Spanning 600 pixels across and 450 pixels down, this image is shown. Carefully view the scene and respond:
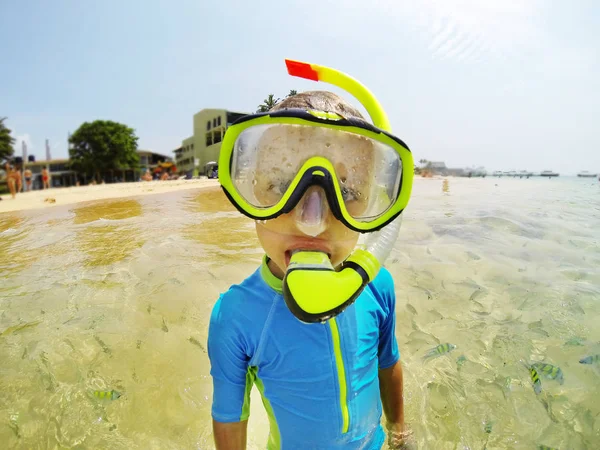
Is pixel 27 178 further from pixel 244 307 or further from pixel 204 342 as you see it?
pixel 244 307

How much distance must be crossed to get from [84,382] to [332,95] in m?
2.08

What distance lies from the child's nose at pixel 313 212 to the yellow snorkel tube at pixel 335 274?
0.24ft

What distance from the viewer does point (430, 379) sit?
212cm

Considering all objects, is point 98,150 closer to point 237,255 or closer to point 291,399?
point 237,255

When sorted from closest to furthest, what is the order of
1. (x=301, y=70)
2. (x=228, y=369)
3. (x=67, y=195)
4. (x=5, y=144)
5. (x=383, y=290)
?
(x=228, y=369), (x=301, y=70), (x=383, y=290), (x=67, y=195), (x=5, y=144)

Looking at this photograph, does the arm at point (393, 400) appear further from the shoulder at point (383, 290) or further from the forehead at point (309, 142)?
→ the forehead at point (309, 142)

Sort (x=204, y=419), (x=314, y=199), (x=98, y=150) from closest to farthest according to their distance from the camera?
(x=314, y=199) < (x=204, y=419) < (x=98, y=150)

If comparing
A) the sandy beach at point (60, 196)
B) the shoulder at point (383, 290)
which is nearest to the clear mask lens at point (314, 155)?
the shoulder at point (383, 290)

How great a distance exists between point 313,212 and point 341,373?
2.00 feet

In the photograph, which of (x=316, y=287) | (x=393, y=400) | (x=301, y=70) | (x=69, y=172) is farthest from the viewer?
(x=69, y=172)

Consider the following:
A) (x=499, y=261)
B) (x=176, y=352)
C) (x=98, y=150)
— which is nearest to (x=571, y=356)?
(x=499, y=261)

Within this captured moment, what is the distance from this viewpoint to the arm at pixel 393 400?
1.57 meters

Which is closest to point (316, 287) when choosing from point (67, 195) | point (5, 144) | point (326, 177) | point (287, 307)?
point (287, 307)

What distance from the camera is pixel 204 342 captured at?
98.0 inches
